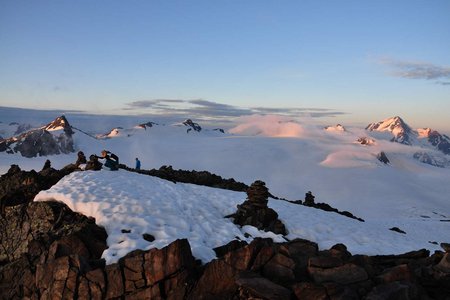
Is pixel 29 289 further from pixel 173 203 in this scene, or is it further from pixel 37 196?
pixel 173 203

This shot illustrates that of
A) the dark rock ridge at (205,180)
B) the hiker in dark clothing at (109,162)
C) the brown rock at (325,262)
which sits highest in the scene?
the hiker in dark clothing at (109,162)

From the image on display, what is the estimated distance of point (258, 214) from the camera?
23656 millimetres

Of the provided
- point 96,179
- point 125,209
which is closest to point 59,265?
point 125,209

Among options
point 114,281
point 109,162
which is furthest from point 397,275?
point 109,162

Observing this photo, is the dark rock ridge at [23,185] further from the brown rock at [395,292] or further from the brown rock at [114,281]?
the brown rock at [395,292]

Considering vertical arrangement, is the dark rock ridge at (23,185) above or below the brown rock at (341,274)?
above

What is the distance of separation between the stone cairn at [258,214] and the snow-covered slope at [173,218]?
2.05 feet

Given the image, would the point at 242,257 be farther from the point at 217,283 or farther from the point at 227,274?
the point at 217,283

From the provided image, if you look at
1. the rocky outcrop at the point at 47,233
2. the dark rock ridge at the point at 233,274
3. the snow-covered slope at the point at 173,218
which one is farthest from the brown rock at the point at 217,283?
the rocky outcrop at the point at 47,233

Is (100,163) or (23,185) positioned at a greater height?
(100,163)

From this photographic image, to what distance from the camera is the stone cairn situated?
2300 cm

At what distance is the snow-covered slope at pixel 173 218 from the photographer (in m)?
18.1

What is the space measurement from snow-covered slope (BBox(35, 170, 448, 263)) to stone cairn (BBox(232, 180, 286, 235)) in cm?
63

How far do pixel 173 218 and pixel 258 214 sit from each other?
552cm
